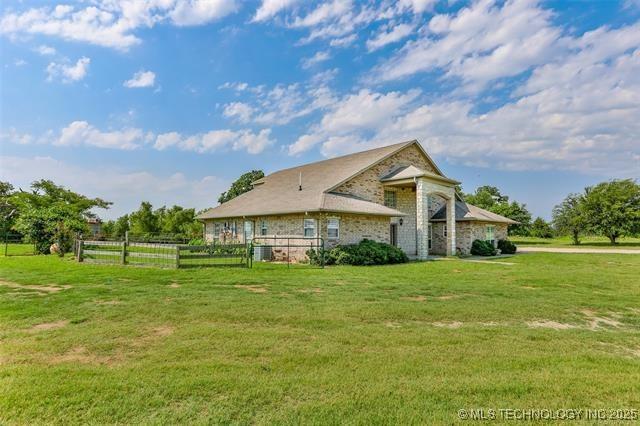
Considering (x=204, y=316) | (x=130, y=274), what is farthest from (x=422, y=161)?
(x=204, y=316)

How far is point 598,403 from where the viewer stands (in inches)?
143

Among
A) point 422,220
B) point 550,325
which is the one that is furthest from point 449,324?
point 422,220

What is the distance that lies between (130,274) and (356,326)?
9.68 m

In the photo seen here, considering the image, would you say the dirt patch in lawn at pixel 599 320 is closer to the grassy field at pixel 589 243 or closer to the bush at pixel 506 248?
the bush at pixel 506 248

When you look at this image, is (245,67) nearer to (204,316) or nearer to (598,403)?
(204,316)

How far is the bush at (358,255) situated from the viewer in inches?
698

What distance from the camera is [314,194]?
68.6 feet

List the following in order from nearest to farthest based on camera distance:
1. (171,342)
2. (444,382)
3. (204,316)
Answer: (444,382)
(171,342)
(204,316)

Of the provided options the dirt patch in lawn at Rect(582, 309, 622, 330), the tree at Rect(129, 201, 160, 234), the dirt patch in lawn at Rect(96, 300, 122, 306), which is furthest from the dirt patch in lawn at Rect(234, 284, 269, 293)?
the tree at Rect(129, 201, 160, 234)

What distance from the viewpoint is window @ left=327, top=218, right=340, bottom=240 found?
63.0 feet

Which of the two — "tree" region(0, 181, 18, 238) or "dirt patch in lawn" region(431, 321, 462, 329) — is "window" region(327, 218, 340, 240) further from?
"tree" region(0, 181, 18, 238)

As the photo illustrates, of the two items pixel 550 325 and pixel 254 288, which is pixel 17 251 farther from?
pixel 550 325

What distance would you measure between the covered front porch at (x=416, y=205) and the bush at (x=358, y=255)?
396cm

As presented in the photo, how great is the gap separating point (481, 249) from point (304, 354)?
79.5ft
